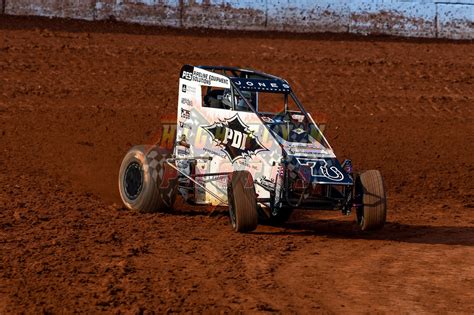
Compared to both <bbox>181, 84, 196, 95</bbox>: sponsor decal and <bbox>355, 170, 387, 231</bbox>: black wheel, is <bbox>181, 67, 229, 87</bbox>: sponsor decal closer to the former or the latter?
<bbox>181, 84, 196, 95</bbox>: sponsor decal

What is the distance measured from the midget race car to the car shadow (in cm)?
26

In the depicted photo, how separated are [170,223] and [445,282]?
3.69 metres

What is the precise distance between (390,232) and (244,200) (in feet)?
7.05

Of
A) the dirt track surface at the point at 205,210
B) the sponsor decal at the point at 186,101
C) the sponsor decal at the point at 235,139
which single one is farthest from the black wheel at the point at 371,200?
the sponsor decal at the point at 186,101

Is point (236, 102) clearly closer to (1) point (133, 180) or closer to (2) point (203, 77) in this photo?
(2) point (203, 77)

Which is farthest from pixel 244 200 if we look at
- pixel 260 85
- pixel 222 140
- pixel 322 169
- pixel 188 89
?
pixel 188 89

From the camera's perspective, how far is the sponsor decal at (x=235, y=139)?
10.9 metres

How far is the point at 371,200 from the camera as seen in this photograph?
1063cm

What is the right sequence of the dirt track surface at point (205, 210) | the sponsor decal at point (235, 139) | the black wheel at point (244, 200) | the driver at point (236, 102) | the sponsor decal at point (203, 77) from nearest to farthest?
the dirt track surface at point (205, 210), the black wheel at point (244, 200), the sponsor decal at point (235, 139), the driver at point (236, 102), the sponsor decal at point (203, 77)

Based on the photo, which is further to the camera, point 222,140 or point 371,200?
point 222,140

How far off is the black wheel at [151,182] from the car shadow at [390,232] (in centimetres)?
140

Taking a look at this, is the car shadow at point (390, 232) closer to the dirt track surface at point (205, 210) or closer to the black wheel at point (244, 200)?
the dirt track surface at point (205, 210)

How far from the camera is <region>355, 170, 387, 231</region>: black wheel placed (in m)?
10.6

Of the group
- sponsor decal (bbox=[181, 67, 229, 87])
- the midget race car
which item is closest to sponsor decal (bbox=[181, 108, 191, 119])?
the midget race car
